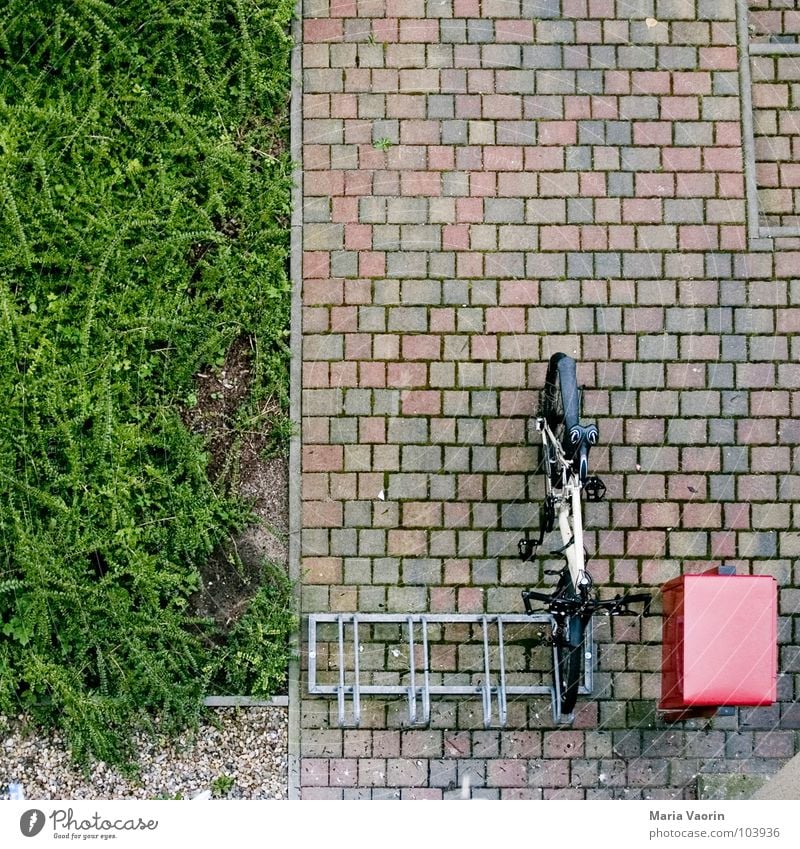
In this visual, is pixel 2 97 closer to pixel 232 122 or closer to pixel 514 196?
pixel 232 122

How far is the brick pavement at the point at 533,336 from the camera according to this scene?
8.21 meters

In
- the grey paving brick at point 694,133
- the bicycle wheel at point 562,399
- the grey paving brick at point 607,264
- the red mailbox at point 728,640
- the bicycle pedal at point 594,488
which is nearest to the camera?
the red mailbox at point 728,640

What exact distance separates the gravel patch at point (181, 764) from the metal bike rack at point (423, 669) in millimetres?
556

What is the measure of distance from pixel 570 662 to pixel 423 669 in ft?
3.91

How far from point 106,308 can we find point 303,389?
65.5 inches

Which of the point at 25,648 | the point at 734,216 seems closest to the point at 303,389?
the point at 25,648

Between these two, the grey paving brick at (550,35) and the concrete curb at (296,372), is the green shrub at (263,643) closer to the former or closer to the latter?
the concrete curb at (296,372)

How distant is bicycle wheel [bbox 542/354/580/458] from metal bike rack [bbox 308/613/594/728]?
1.51 m

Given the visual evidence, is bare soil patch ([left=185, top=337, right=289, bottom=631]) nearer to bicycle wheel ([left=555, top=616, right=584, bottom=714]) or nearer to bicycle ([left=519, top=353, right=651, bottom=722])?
bicycle ([left=519, top=353, right=651, bottom=722])

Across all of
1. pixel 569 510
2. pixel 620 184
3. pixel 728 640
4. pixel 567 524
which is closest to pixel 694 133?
pixel 620 184

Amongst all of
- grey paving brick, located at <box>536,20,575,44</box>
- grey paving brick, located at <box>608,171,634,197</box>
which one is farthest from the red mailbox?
grey paving brick, located at <box>536,20,575,44</box>

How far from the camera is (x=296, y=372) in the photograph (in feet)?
27.6

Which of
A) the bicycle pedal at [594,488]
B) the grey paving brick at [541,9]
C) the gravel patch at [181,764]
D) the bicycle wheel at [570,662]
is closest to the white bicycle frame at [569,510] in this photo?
the bicycle pedal at [594,488]

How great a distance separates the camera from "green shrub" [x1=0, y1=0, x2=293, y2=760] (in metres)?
8.09
